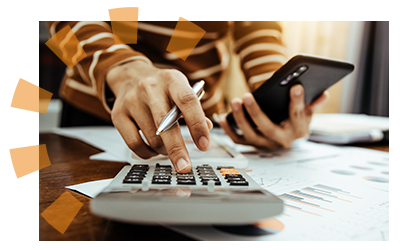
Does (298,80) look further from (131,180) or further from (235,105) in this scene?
(131,180)

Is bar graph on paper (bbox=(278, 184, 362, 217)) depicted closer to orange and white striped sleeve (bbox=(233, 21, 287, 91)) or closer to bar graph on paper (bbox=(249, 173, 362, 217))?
bar graph on paper (bbox=(249, 173, 362, 217))

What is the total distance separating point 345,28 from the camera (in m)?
1.73

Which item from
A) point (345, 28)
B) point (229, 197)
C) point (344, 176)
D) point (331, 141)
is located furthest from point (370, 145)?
point (345, 28)

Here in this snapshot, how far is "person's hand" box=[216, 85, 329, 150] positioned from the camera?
52 centimetres

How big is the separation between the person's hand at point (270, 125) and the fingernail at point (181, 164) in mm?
238

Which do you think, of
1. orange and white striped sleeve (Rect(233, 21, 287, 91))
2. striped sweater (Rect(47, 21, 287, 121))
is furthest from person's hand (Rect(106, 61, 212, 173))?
orange and white striped sleeve (Rect(233, 21, 287, 91))

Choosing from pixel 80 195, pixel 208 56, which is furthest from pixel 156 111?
pixel 208 56

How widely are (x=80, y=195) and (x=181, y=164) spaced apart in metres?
0.11

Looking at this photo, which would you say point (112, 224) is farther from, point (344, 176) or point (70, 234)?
point (344, 176)

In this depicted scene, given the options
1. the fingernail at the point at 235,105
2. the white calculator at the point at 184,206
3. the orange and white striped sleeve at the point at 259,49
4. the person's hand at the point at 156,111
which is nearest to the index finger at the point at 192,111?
the person's hand at the point at 156,111

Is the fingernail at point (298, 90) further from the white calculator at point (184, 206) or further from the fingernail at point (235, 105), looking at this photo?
the white calculator at point (184, 206)

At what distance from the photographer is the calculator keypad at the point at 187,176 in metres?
0.25

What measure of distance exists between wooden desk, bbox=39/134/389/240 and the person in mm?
70

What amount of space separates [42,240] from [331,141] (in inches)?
25.6
